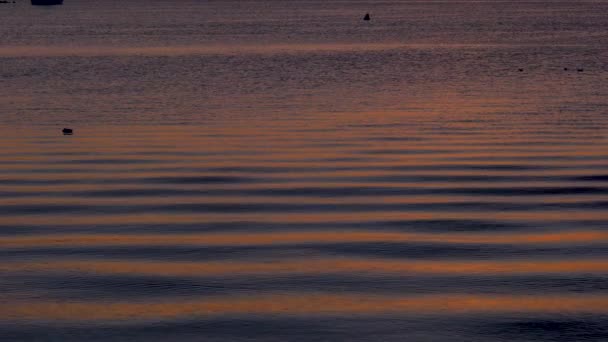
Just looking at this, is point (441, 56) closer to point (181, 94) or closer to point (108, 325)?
point (181, 94)

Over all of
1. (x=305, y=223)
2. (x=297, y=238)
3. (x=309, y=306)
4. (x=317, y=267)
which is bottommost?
(x=309, y=306)

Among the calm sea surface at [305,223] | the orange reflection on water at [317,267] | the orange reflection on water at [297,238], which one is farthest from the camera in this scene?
the orange reflection on water at [297,238]

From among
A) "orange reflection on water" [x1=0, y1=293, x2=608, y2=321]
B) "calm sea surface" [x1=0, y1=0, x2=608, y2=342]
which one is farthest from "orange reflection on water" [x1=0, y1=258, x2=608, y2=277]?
"orange reflection on water" [x1=0, y1=293, x2=608, y2=321]

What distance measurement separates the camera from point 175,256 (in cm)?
901

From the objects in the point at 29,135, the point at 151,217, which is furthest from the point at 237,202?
the point at 29,135

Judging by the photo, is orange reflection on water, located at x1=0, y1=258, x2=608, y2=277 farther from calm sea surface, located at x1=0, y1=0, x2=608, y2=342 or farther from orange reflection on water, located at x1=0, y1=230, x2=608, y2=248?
orange reflection on water, located at x1=0, y1=230, x2=608, y2=248

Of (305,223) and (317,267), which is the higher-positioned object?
(305,223)

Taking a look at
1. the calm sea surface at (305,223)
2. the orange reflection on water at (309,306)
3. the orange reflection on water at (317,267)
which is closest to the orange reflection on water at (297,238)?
the calm sea surface at (305,223)

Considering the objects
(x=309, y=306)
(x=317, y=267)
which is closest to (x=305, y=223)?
(x=317, y=267)

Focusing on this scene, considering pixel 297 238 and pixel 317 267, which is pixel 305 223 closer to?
pixel 297 238

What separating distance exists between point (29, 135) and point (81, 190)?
26.9 feet

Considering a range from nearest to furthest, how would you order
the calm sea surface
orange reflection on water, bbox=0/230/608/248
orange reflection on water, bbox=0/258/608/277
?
the calm sea surface → orange reflection on water, bbox=0/258/608/277 → orange reflection on water, bbox=0/230/608/248

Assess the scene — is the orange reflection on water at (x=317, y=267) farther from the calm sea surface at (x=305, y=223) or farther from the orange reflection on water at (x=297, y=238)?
the orange reflection on water at (x=297, y=238)

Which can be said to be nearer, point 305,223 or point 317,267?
point 317,267
